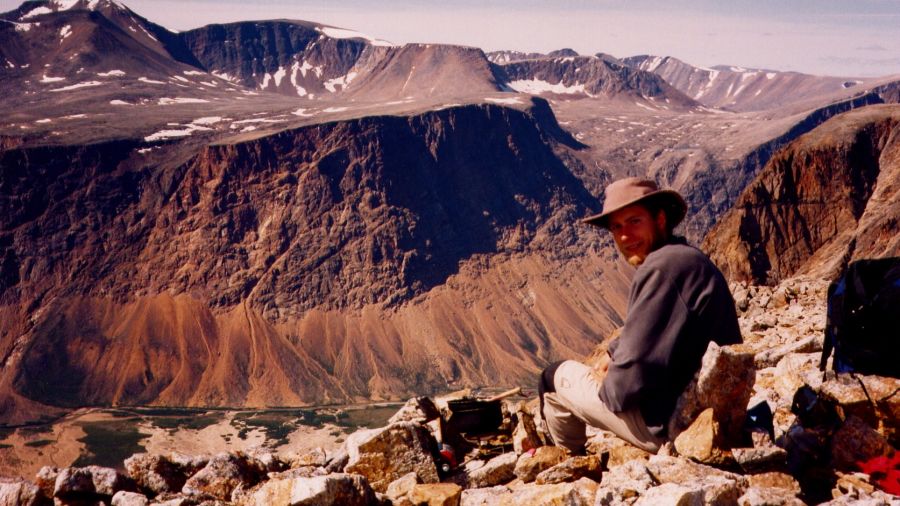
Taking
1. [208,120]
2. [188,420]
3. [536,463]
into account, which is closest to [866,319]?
[536,463]

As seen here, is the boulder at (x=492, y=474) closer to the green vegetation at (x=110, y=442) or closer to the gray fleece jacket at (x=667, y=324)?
the gray fleece jacket at (x=667, y=324)

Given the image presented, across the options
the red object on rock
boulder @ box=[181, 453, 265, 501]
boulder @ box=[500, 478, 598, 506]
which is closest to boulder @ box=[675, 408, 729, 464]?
boulder @ box=[500, 478, 598, 506]

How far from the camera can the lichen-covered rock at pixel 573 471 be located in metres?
6.77

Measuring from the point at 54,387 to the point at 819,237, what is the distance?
10915 cm

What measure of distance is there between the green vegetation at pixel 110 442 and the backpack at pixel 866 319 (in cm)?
8787

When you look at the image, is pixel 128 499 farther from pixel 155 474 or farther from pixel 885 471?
pixel 885 471

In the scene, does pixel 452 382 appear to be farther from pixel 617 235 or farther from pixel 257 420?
pixel 617 235

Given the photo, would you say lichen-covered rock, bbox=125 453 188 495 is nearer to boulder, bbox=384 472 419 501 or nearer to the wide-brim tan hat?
boulder, bbox=384 472 419 501

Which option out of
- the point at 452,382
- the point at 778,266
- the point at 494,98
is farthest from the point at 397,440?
the point at 494,98

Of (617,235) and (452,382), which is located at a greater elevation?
(617,235)

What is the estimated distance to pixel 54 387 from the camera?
110 metres

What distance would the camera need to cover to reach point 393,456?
8148 millimetres

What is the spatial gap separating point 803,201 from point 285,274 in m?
98.5

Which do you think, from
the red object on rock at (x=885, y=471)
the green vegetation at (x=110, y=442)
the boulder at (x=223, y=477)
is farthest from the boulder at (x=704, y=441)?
the green vegetation at (x=110, y=442)
